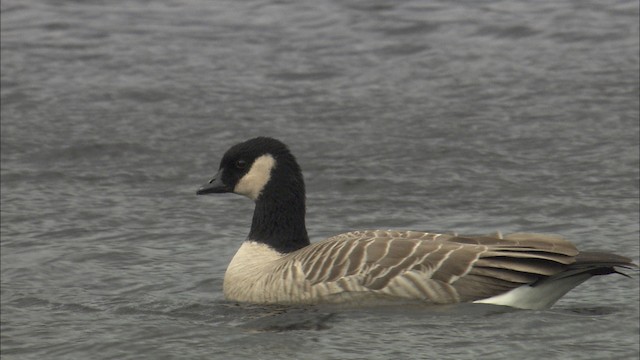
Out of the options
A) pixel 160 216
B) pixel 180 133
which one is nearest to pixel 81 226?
pixel 160 216

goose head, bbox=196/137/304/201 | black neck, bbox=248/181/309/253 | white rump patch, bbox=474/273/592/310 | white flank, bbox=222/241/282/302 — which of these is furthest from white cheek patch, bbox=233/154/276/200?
white rump patch, bbox=474/273/592/310

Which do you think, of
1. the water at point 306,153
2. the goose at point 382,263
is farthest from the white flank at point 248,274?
the water at point 306,153

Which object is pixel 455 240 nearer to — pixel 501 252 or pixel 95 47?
pixel 501 252

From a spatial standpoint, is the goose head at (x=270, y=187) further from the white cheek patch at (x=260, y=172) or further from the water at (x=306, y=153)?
the water at (x=306, y=153)

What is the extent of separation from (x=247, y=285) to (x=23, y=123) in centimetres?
504

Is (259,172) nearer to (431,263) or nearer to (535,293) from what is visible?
(431,263)

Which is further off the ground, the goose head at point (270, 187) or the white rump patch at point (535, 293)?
the goose head at point (270, 187)

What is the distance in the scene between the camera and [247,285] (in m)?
9.43

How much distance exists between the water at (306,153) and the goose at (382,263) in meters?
0.13

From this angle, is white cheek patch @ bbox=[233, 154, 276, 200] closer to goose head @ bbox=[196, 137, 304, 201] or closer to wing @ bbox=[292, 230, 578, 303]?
goose head @ bbox=[196, 137, 304, 201]

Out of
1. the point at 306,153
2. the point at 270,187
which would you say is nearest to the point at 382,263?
the point at 270,187

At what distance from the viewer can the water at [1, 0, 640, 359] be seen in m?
8.65

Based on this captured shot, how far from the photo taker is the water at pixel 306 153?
8648 mm

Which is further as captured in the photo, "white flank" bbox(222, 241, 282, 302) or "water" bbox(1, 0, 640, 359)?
"white flank" bbox(222, 241, 282, 302)
